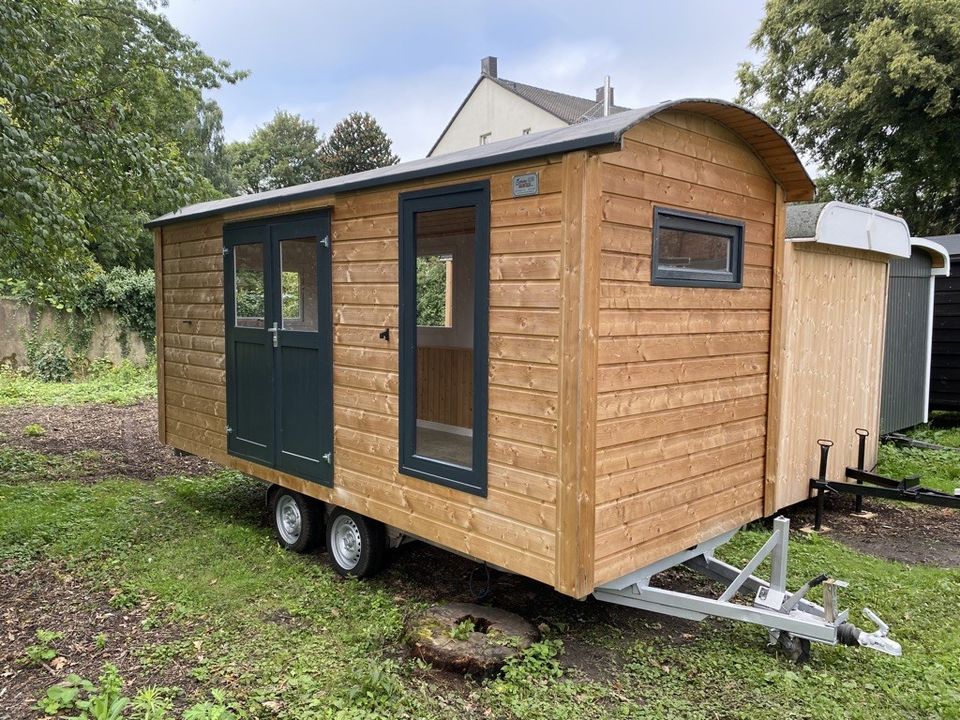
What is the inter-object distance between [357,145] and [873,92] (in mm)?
26425

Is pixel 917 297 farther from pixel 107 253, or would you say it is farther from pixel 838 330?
pixel 107 253

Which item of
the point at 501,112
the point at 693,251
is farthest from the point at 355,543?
the point at 501,112

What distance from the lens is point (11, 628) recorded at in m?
3.99

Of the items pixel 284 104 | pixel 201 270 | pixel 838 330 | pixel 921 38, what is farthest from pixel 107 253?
pixel 284 104

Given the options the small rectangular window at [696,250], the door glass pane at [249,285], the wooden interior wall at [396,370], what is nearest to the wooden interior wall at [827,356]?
the small rectangular window at [696,250]

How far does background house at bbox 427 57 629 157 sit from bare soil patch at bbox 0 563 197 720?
22.1 meters

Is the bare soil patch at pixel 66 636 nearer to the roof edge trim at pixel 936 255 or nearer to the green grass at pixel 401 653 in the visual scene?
the green grass at pixel 401 653

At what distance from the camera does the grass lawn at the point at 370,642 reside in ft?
10.5

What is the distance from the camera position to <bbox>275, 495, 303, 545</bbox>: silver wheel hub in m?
5.27

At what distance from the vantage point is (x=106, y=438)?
9.28 meters

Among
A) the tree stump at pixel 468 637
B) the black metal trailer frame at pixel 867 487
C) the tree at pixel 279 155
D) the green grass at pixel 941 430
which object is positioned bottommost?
the tree stump at pixel 468 637

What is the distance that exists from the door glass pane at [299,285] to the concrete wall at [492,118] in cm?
2069

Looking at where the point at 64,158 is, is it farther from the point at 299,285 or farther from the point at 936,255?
the point at 936,255

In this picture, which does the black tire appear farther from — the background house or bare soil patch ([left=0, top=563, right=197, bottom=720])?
the background house
